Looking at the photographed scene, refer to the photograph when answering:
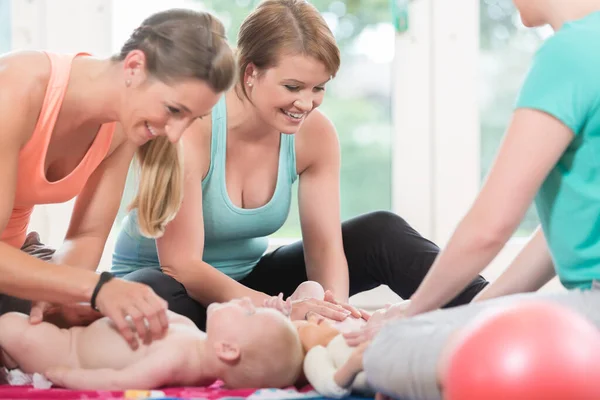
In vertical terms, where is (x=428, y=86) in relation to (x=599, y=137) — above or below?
below

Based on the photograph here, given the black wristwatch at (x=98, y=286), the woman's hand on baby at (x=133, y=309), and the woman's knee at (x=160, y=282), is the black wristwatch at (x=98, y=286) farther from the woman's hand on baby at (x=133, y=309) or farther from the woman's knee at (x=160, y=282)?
the woman's knee at (x=160, y=282)

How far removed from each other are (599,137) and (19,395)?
1.02m

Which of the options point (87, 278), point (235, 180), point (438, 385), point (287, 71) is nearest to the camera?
point (438, 385)

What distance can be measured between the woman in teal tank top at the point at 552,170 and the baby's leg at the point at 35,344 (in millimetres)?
641

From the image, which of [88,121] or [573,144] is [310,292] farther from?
[573,144]

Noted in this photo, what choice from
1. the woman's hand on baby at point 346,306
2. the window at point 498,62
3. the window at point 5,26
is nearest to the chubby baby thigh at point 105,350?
the woman's hand on baby at point 346,306

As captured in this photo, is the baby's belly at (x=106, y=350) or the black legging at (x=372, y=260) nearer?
the baby's belly at (x=106, y=350)

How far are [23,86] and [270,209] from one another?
2.49 feet

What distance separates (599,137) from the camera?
1.22m

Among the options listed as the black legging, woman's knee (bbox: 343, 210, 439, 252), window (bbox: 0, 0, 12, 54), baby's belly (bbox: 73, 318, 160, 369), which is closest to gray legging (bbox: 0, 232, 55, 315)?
baby's belly (bbox: 73, 318, 160, 369)

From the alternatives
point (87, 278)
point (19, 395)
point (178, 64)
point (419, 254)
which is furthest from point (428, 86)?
point (19, 395)

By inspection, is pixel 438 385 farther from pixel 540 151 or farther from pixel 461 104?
pixel 461 104

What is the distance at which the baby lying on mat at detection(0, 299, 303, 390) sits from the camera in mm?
1417

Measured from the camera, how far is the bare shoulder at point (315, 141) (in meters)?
2.16
